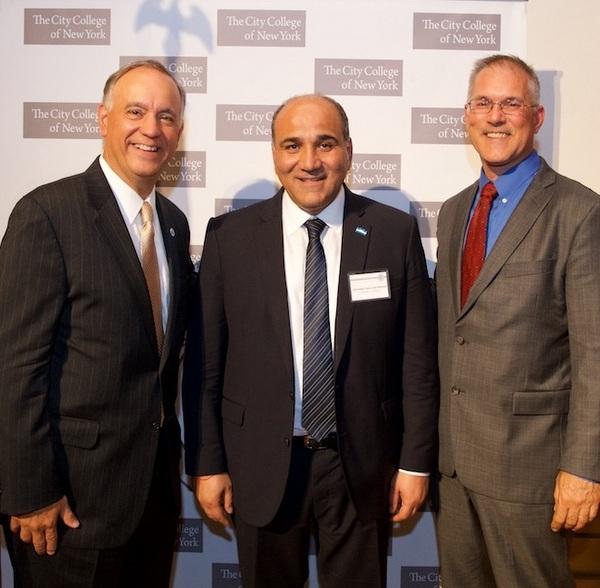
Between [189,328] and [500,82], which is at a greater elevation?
[500,82]

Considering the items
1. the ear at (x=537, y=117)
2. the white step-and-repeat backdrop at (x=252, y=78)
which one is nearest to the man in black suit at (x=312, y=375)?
the ear at (x=537, y=117)

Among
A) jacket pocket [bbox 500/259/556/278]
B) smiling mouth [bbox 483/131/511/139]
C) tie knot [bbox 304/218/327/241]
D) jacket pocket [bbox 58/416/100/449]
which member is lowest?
jacket pocket [bbox 58/416/100/449]

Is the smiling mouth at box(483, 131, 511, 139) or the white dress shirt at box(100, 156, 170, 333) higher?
the smiling mouth at box(483, 131, 511, 139)

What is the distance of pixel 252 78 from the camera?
320cm

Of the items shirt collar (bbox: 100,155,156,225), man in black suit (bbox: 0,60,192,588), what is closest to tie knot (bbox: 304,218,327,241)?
man in black suit (bbox: 0,60,192,588)

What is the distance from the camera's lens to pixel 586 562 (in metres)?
3.27

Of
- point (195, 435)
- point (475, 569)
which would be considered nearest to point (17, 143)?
point (195, 435)

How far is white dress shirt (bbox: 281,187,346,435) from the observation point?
87.5 inches

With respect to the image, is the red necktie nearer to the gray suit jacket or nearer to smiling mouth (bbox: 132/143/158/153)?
the gray suit jacket

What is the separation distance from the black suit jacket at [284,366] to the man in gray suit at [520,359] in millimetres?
156

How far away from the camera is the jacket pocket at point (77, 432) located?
1.93m

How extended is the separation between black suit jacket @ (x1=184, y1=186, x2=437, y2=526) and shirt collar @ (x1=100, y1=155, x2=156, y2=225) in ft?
1.07

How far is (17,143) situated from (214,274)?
167 cm

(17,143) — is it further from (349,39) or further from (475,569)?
(475,569)
